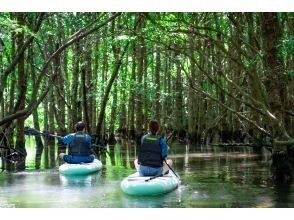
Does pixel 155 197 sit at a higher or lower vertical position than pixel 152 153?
lower

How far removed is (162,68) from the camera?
3500cm

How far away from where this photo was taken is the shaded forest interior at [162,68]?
12.0m

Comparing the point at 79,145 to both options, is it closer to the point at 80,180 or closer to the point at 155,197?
the point at 80,180

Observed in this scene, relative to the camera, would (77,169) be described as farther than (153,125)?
Yes

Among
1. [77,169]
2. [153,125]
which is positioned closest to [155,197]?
[153,125]

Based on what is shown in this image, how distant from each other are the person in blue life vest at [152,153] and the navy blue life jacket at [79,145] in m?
3.45

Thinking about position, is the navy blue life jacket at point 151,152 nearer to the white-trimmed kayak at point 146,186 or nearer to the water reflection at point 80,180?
the white-trimmed kayak at point 146,186

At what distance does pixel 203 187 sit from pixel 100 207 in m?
3.02

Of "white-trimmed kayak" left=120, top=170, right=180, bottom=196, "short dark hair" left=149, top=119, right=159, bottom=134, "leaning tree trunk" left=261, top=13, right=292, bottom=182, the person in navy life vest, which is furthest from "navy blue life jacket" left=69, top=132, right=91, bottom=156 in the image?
"leaning tree trunk" left=261, top=13, right=292, bottom=182

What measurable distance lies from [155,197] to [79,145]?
4531mm

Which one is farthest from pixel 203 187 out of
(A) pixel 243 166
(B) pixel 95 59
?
(B) pixel 95 59

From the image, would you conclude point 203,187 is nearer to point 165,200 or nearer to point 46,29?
point 165,200

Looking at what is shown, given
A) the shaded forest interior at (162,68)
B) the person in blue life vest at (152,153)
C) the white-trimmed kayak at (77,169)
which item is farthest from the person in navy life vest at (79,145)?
the person in blue life vest at (152,153)

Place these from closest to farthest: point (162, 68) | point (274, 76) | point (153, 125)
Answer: point (153, 125) → point (274, 76) → point (162, 68)
